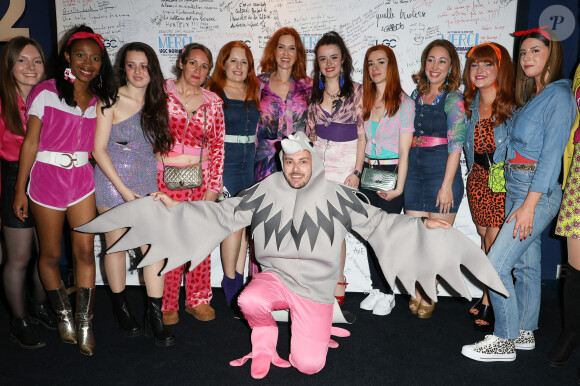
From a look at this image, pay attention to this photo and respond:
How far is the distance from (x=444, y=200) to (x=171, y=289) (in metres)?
2.11

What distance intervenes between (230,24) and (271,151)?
1.35m

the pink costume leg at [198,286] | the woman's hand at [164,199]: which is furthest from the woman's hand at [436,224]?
the pink costume leg at [198,286]

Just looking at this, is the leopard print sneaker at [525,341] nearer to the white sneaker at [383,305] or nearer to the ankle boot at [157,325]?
the white sneaker at [383,305]

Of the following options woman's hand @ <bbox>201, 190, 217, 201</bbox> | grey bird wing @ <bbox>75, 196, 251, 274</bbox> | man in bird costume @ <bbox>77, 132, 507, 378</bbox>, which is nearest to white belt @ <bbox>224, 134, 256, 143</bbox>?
woman's hand @ <bbox>201, 190, 217, 201</bbox>

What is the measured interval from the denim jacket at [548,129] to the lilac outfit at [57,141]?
2631 mm

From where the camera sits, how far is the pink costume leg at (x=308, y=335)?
8.54ft

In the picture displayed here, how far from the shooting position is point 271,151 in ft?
11.0

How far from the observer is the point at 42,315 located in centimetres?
320

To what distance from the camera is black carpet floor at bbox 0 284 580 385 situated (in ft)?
8.46

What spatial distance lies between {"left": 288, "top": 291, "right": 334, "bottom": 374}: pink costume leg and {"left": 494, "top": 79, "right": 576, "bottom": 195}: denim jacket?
Answer: 56.9 inches

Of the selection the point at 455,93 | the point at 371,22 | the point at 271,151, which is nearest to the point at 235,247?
the point at 271,151

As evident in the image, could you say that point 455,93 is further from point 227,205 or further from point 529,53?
point 227,205

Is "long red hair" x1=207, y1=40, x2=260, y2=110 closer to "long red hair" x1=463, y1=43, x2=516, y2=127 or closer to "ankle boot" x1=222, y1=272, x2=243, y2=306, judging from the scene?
"ankle boot" x1=222, y1=272, x2=243, y2=306

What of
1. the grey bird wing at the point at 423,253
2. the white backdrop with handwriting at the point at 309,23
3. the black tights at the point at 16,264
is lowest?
→ the black tights at the point at 16,264
